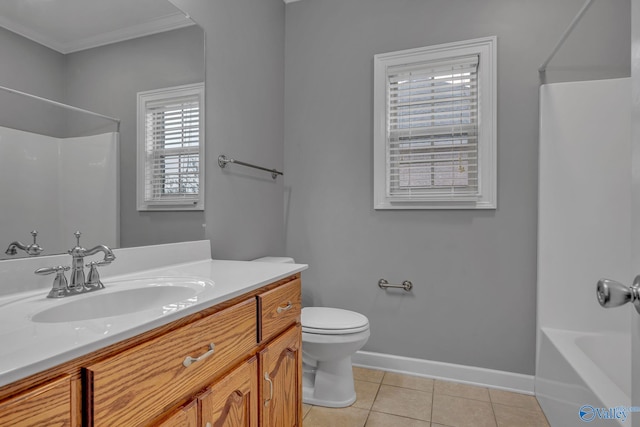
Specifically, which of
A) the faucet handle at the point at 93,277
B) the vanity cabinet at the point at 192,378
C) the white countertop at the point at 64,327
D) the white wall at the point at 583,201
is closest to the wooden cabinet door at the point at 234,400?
the vanity cabinet at the point at 192,378

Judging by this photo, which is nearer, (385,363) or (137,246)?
(137,246)

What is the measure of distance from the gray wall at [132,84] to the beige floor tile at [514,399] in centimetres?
186

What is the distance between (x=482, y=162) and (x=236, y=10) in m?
1.68

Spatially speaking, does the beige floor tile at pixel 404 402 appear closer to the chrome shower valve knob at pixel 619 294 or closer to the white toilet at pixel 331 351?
the white toilet at pixel 331 351

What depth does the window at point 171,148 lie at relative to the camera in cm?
138

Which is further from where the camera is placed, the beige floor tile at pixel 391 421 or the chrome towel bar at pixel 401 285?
the chrome towel bar at pixel 401 285

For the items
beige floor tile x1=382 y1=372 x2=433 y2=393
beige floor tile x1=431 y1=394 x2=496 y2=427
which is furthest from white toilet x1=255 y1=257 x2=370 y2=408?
beige floor tile x1=431 y1=394 x2=496 y2=427

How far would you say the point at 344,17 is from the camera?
2350mm

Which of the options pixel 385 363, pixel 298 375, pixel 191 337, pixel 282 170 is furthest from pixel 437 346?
pixel 191 337

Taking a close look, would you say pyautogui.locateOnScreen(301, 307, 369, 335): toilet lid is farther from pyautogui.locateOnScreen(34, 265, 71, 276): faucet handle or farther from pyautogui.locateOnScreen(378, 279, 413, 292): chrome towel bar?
pyautogui.locateOnScreen(34, 265, 71, 276): faucet handle

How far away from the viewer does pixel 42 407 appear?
531mm

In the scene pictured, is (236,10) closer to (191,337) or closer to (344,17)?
(344,17)

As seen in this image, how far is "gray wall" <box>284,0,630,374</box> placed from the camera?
6.44ft

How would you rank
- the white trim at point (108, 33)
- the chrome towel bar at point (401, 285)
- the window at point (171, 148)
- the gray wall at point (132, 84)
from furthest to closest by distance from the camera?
the chrome towel bar at point (401, 285) → the window at point (171, 148) → the gray wall at point (132, 84) → the white trim at point (108, 33)
